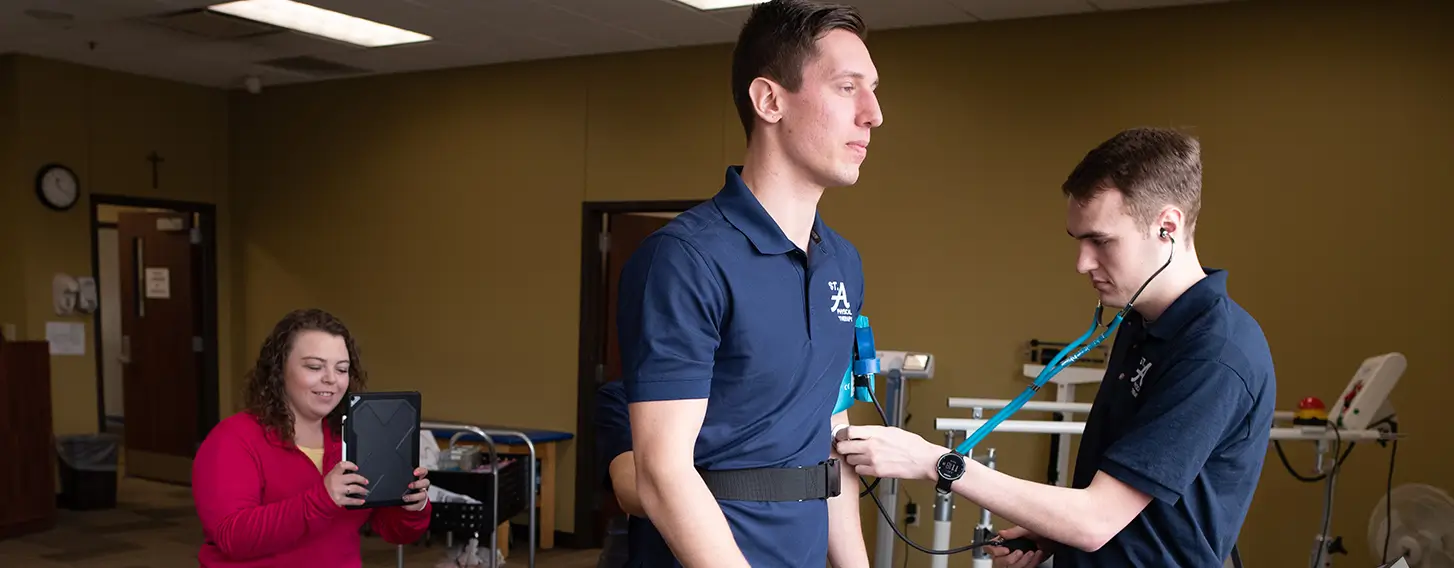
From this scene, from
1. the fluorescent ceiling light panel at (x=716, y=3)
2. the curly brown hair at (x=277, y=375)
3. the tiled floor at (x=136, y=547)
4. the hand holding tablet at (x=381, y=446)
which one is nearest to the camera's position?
the hand holding tablet at (x=381, y=446)

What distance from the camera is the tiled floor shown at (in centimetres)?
584

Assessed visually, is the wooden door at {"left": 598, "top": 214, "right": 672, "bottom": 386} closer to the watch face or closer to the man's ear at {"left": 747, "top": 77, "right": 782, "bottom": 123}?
the watch face

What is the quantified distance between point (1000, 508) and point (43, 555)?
5.84m

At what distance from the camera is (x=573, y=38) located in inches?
238

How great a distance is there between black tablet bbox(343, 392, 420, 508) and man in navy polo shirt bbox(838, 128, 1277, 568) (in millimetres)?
1147

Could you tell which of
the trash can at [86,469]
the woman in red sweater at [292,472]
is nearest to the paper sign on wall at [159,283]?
the trash can at [86,469]

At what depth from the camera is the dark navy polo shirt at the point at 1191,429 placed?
164 centimetres

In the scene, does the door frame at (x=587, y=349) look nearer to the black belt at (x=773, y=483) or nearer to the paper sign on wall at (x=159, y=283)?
the paper sign on wall at (x=159, y=283)

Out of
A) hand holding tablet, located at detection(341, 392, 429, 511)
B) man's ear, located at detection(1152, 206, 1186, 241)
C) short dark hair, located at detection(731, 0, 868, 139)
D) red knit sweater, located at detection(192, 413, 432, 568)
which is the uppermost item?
short dark hair, located at detection(731, 0, 868, 139)

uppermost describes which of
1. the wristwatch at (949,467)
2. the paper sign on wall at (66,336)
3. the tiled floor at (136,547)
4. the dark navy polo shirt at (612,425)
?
the dark navy polo shirt at (612,425)

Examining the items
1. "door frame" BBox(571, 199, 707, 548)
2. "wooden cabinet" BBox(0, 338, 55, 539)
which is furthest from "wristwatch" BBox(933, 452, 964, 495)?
"wooden cabinet" BBox(0, 338, 55, 539)

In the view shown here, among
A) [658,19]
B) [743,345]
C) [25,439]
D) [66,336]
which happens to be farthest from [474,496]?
[66,336]

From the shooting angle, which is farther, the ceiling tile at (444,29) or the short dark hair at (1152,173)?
the ceiling tile at (444,29)

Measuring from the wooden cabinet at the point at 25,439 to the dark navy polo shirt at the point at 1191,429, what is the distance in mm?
6233
